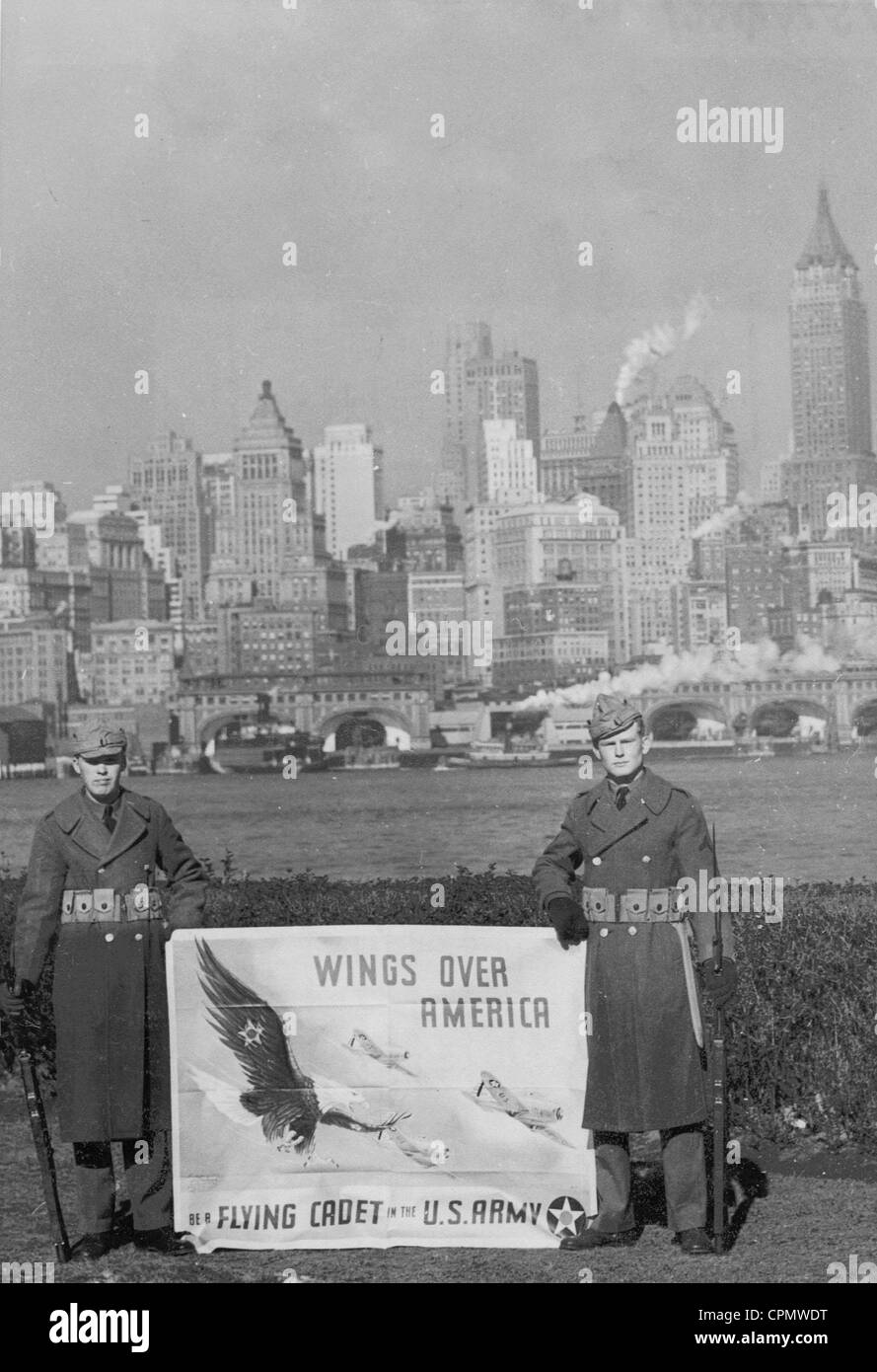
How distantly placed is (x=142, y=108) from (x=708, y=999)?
790cm

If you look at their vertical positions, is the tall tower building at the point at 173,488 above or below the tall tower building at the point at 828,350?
below

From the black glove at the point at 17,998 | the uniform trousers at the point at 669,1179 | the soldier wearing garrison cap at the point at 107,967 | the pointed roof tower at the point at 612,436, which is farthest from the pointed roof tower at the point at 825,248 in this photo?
the black glove at the point at 17,998

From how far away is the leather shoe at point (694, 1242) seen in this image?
5523 millimetres

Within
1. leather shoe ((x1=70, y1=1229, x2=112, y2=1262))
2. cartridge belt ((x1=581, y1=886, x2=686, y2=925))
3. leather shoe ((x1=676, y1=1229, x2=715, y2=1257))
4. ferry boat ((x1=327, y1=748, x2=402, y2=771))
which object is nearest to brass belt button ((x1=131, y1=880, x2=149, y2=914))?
leather shoe ((x1=70, y1=1229, x2=112, y2=1262))

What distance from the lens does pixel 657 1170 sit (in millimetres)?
6488

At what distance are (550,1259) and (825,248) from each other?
330 inches

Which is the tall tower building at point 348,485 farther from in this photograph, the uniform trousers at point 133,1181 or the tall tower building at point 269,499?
the uniform trousers at point 133,1181

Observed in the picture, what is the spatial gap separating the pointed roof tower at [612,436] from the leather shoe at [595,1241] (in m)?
7.53

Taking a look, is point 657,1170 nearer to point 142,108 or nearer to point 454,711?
point 454,711

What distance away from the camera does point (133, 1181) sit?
5.84 meters

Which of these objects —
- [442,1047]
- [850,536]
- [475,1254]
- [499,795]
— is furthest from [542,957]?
[850,536]

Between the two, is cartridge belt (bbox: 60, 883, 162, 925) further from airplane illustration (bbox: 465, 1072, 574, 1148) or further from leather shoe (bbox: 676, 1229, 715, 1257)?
leather shoe (bbox: 676, 1229, 715, 1257)

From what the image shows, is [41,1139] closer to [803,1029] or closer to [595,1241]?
[595,1241]

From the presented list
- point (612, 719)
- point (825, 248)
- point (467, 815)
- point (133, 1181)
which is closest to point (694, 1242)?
point (612, 719)
